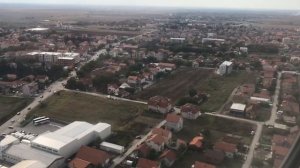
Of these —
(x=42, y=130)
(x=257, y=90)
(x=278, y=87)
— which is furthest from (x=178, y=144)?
(x=278, y=87)

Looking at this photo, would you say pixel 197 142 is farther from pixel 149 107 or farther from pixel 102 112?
pixel 102 112

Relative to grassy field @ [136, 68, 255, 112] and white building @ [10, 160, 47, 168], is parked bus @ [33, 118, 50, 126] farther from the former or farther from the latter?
grassy field @ [136, 68, 255, 112]

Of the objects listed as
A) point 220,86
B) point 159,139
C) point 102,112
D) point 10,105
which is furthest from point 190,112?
point 10,105

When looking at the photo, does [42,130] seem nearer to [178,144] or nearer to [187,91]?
[178,144]

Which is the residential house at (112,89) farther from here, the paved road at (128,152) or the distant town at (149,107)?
the paved road at (128,152)

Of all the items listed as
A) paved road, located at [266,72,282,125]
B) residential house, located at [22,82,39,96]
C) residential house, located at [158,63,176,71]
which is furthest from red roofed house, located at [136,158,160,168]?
residential house, located at [158,63,176,71]

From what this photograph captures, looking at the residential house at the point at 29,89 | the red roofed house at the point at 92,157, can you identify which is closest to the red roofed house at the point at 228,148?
the red roofed house at the point at 92,157
